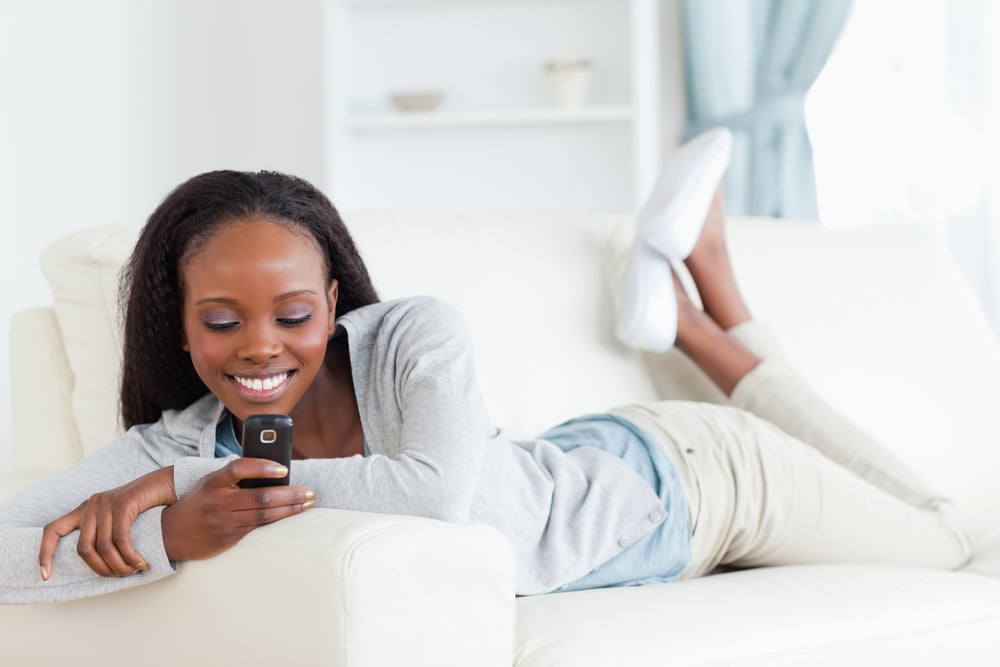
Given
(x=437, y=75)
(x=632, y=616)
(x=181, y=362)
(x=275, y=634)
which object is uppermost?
(x=437, y=75)

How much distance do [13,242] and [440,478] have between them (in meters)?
1.88

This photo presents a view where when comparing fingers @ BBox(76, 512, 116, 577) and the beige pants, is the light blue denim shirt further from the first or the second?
fingers @ BBox(76, 512, 116, 577)

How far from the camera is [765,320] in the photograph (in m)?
2.22

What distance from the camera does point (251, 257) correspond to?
129 cm

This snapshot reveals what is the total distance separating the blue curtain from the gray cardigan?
2.07m

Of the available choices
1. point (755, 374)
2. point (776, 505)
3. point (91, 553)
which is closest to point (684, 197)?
point (755, 374)

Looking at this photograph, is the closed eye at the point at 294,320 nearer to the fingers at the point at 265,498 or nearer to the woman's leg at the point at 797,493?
the fingers at the point at 265,498

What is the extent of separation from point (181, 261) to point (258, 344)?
0.53 ft

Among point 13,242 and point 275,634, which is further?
point 13,242

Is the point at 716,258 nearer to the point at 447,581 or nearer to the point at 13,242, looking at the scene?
the point at 447,581

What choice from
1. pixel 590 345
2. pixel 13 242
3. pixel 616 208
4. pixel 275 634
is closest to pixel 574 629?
pixel 275 634

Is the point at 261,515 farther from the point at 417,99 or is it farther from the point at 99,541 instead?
the point at 417,99

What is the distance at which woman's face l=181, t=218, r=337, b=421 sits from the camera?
1286mm

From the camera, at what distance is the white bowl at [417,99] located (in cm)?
349
